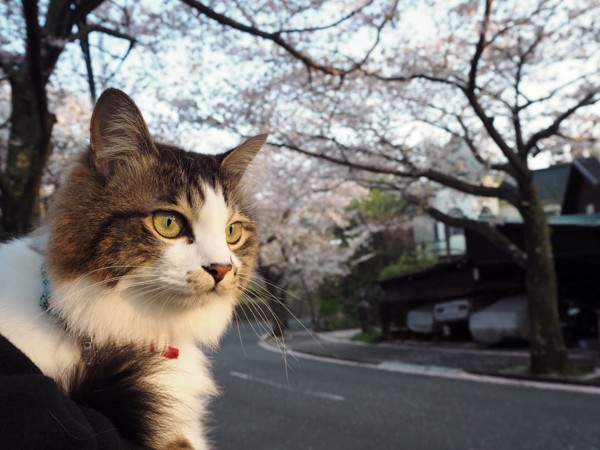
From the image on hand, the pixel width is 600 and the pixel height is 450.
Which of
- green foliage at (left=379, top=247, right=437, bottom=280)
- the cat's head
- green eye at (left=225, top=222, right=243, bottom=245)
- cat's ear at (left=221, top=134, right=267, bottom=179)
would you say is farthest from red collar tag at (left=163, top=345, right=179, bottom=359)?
green foliage at (left=379, top=247, right=437, bottom=280)

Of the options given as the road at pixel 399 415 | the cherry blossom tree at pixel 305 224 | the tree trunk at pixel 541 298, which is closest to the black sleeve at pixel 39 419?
the road at pixel 399 415

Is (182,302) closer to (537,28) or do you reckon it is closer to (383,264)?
(537,28)

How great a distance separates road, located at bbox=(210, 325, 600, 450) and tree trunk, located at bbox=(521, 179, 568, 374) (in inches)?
36.0

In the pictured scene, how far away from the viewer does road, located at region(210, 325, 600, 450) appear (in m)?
6.55

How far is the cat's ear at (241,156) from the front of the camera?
1.63 m

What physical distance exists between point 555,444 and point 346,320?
72.8 ft

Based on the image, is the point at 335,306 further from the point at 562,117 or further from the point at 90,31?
the point at 90,31

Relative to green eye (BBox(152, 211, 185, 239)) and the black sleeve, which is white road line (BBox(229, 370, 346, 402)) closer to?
green eye (BBox(152, 211, 185, 239))

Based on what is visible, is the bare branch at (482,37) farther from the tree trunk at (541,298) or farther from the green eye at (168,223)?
the green eye at (168,223)

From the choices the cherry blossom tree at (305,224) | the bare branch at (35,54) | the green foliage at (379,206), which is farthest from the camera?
the green foliage at (379,206)


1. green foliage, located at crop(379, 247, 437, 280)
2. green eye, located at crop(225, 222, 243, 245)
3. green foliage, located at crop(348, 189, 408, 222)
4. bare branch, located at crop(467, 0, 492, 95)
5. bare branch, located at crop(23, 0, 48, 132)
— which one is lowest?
green foliage, located at crop(379, 247, 437, 280)

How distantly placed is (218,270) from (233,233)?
275mm

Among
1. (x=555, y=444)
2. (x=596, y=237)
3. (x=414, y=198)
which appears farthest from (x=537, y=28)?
(x=555, y=444)

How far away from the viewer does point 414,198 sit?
472 inches
